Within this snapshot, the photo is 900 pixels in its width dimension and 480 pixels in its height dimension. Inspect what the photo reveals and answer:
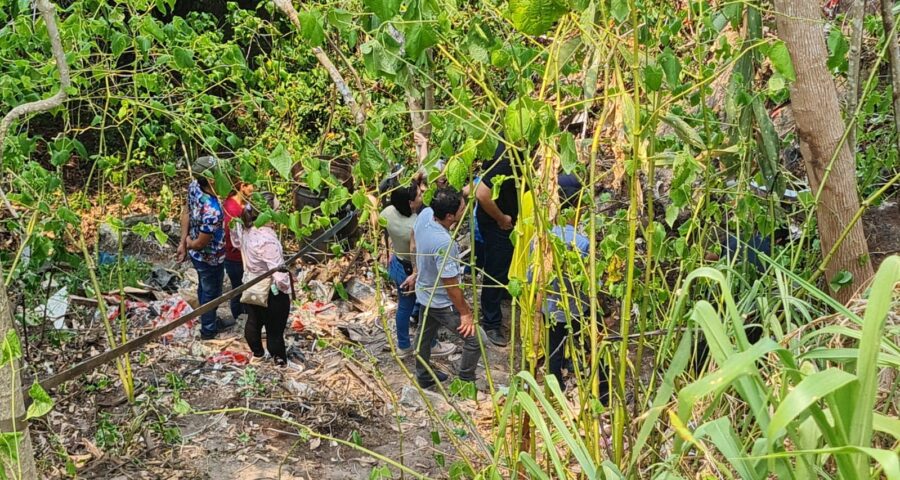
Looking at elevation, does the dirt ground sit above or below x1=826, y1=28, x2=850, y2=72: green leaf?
below

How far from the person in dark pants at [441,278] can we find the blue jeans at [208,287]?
1748 millimetres

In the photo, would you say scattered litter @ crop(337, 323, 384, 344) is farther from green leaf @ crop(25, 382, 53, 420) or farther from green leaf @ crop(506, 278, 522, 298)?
green leaf @ crop(25, 382, 53, 420)

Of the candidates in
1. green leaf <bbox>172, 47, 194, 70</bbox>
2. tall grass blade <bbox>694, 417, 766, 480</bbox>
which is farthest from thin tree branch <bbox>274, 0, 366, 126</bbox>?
tall grass blade <bbox>694, 417, 766, 480</bbox>

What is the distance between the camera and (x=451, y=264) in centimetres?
473

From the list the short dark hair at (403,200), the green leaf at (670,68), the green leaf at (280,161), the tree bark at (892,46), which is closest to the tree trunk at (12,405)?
the green leaf at (280,161)

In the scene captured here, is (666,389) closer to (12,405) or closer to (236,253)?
(12,405)

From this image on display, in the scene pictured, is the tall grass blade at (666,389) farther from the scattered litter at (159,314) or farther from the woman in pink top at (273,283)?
the scattered litter at (159,314)

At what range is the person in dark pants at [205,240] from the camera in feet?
18.3

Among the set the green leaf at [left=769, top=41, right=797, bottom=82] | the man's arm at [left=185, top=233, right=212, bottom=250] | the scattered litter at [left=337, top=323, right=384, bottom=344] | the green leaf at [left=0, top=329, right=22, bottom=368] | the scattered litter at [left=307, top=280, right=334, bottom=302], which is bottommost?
the scattered litter at [left=337, top=323, right=384, bottom=344]

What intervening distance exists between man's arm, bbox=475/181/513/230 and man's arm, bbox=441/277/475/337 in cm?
89

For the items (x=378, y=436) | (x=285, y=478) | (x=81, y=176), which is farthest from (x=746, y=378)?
(x=81, y=176)

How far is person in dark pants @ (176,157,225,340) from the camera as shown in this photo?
557cm

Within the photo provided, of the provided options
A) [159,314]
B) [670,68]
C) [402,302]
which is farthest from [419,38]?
[159,314]

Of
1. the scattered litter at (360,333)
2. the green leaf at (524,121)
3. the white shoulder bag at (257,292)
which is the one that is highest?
the green leaf at (524,121)
